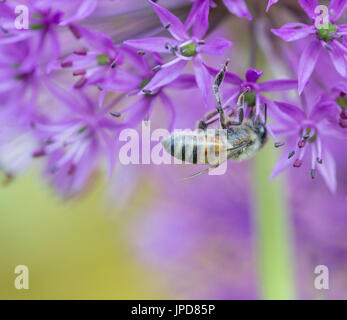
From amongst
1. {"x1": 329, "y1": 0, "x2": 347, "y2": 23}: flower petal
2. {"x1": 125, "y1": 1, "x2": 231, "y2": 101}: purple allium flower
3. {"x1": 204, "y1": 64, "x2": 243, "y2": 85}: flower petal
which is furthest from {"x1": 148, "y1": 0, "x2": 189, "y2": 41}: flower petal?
{"x1": 329, "y1": 0, "x2": 347, "y2": 23}: flower petal

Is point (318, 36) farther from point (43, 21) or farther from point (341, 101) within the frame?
point (43, 21)

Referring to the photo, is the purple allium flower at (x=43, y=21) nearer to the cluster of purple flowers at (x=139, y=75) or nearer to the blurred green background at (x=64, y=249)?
the cluster of purple flowers at (x=139, y=75)

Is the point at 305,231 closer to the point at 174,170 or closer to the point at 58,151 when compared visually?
the point at 174,170

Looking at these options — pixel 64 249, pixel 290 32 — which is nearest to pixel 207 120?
pixel 290 32

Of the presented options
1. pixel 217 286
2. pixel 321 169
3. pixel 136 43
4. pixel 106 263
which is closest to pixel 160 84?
pixel 136 43

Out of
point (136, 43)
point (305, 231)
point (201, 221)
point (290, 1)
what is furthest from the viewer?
point (201, 221)

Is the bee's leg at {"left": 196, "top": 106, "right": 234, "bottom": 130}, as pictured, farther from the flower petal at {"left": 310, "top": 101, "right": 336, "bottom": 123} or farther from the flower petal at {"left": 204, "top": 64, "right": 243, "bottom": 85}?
the flower petal at {"left": 310, "top": 101, "right": 336, "bottom": 123}
